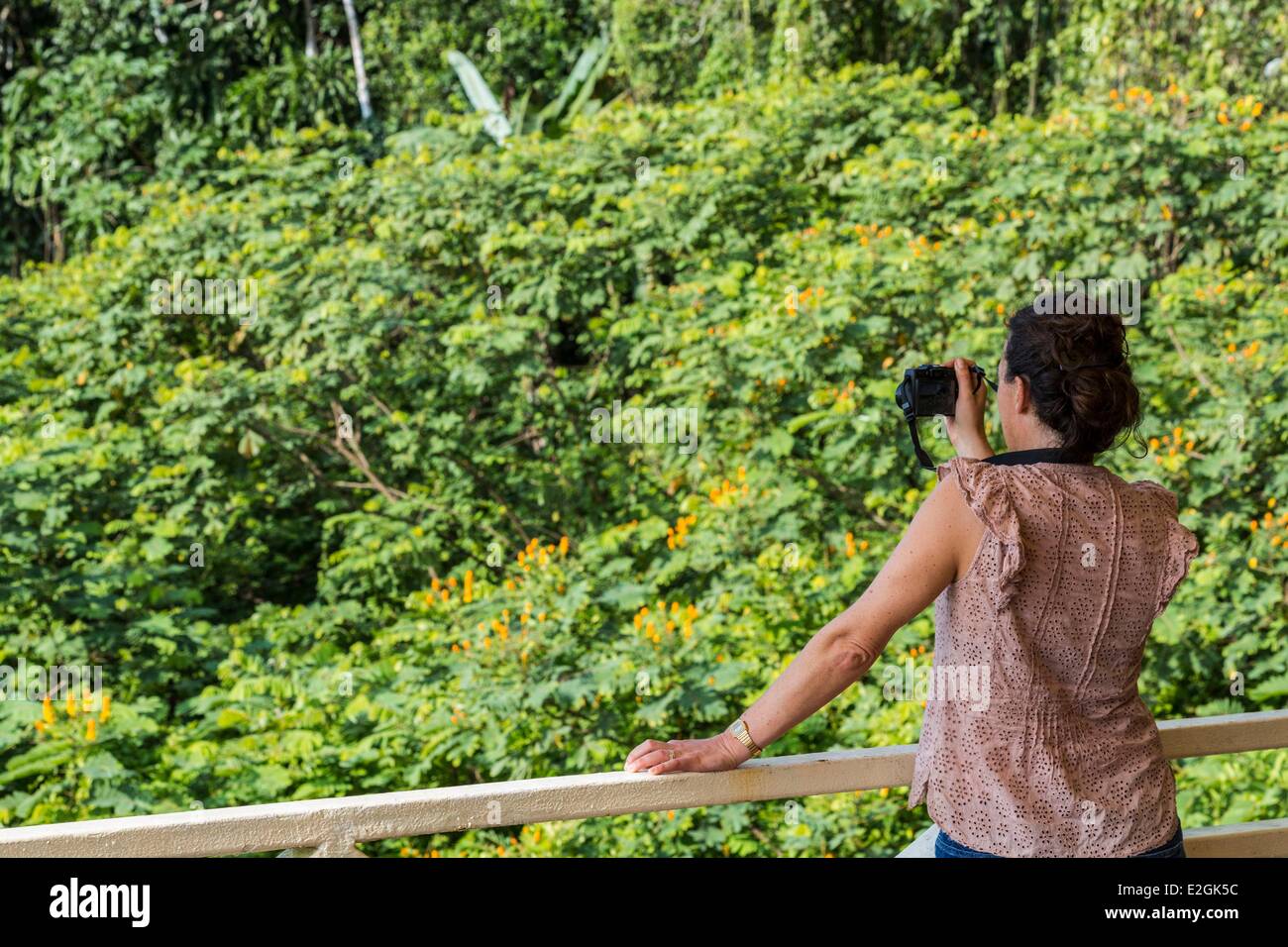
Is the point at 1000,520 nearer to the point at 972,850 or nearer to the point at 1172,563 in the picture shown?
the point at 1172,563

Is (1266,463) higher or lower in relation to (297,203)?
lower

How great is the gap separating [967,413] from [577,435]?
4231 millimetres

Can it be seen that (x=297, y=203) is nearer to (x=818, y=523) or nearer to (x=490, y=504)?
(x=490, y=504)

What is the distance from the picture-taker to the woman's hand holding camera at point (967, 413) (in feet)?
5.20

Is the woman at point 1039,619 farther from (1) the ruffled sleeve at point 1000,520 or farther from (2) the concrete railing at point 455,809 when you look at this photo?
(2) the concrete railing at point 455,809

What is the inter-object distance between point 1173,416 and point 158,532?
391cm

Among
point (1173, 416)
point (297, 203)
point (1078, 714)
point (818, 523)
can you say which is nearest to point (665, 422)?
point (818, 523)

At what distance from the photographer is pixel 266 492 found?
5.75 metres

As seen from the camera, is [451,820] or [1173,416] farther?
[1173,416]

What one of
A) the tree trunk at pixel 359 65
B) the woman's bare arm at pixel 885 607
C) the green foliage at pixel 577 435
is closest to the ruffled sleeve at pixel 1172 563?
the woman's bare arm at pixel 885 607

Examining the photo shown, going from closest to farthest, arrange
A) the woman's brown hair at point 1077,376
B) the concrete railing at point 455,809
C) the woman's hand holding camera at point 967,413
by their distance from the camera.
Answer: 1. the concrete railing at point 455,809
2. the woman's brown hair at point 1077,376
3. the woman's hand holding camera at point 967,413

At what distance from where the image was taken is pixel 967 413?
161 centimetres
